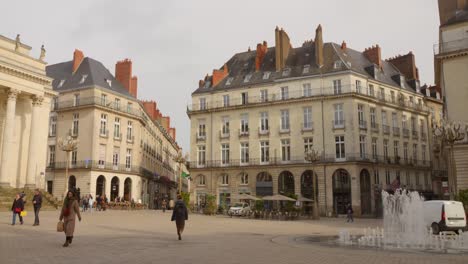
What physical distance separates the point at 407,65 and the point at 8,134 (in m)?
45.8

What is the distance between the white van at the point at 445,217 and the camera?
17359 millimetres

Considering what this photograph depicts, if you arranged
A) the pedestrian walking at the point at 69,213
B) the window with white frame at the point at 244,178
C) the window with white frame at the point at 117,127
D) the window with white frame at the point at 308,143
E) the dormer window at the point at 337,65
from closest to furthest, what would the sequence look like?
the pedestrian walking at the point at 69,213, the window with white frame at the point at 308,143, the dormer window at the point at 337,65, the window with white frame at the point at 244,178, the window with white frame at the point at 117,127

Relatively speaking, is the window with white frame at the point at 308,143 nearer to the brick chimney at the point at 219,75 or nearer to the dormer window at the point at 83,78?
the brick chimney at the point at 219,75

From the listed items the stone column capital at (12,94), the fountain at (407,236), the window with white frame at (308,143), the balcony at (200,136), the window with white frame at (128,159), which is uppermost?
the stone column capital at (12,94)

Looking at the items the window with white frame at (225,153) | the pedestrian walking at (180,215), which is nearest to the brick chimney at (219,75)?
the window with white frame at (225,153)

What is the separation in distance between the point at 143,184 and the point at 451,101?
128 ft

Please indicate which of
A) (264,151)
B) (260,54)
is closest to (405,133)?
(264,151)

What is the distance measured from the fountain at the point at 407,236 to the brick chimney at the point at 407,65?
39091 mm

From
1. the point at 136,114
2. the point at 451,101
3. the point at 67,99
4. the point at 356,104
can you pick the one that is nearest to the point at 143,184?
the point at 136,114

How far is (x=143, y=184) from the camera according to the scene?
56469 millimetres

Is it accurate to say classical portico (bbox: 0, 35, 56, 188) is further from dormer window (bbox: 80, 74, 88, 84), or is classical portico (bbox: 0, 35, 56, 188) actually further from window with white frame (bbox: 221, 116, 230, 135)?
window with white frame (bbox: 221, 116, 230, 135)

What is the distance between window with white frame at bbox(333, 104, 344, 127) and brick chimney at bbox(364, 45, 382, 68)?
33.2 ft

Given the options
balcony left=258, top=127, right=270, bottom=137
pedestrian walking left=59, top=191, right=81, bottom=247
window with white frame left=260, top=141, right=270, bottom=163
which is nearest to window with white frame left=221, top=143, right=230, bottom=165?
window with white frame left=260, top=141, right=270, bottom=163

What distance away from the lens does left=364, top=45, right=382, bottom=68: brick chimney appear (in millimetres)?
49725
